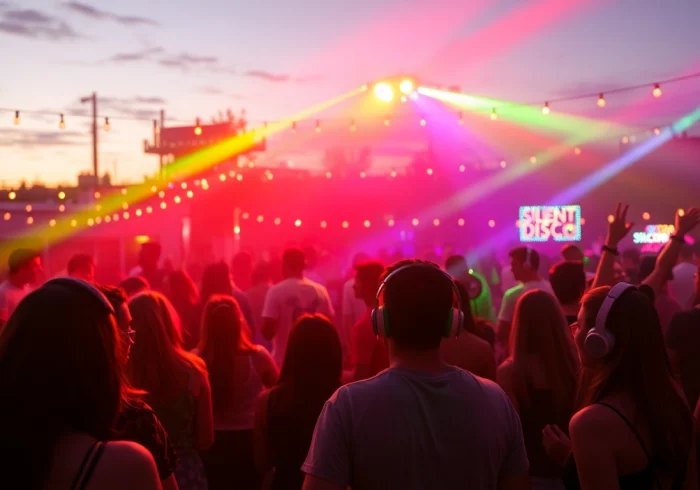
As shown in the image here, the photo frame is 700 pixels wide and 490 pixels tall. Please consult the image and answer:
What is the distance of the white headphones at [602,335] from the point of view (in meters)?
2.60

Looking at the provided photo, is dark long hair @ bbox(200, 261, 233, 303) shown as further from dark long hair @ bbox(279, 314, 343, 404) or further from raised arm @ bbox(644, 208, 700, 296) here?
raised arm @ bbox(644, 208, 700, 296)

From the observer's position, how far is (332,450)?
219 cm

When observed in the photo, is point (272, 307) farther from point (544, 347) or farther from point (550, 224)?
point (550, 224)

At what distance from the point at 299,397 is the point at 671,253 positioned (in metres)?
2.37

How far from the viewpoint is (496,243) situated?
1213 inches

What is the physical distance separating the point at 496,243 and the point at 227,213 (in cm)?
1141

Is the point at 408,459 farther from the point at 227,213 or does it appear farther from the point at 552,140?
the point at 552,140

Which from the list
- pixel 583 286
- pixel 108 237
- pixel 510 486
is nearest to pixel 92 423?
pixel 510 486

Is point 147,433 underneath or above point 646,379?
underneath

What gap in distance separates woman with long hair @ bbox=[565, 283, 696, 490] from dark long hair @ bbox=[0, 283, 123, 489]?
1.59 meters

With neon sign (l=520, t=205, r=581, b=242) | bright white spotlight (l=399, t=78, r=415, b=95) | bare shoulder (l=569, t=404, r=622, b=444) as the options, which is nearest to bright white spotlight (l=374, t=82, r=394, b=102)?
bright white spotlight (l=399, t=78, r=415, b=95)

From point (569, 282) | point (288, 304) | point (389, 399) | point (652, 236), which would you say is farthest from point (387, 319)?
point (652, 236)

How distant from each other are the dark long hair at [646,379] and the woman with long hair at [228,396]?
283cm

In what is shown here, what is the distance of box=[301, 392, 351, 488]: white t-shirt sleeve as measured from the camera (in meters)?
2.18
